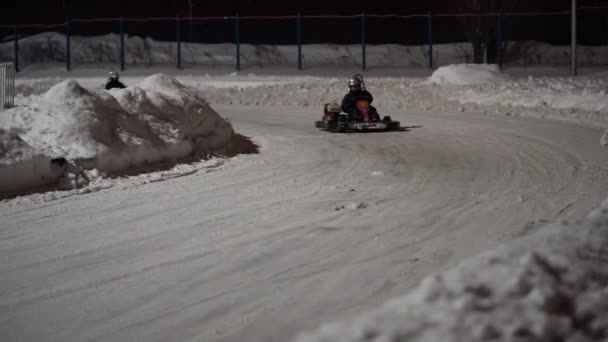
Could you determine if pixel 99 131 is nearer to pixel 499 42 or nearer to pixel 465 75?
pixel 465 75

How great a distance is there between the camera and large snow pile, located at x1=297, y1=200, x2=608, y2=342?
3717 mm

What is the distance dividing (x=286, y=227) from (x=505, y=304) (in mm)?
4186

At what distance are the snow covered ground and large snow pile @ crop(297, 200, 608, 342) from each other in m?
0.01

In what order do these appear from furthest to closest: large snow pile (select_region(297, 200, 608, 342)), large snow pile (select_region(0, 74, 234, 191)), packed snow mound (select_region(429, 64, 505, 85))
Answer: packed snow mound (select_region(429, 64, 505, 85)), large snow pile (select_region(0, 74, 234, 191)), large snow pile (select_region(297, 200, 608, 342))

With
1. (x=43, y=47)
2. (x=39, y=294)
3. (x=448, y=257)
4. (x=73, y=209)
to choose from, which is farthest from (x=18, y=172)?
(x=43, y=47)

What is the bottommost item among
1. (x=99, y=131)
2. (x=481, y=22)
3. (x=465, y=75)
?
(x=99, y=131)

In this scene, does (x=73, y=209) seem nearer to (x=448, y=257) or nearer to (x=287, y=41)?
(x=448, y=257)

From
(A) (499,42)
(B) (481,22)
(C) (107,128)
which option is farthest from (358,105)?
(B) (481,22)

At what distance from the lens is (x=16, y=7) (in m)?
53.2

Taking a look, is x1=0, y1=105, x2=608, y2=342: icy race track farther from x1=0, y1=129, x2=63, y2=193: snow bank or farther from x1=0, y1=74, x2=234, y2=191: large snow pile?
x1=0, y1=74, x2=234, y2=191: large snow pile

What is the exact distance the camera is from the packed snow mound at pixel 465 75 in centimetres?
2638

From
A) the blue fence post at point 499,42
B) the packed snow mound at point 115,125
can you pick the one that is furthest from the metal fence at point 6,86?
the blue fence post at point 499,42

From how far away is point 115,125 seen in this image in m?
11.8

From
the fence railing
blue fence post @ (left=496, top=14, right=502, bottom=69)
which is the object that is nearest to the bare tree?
blue fence post @ (left=496, top=14, right=502, bottom=69)
